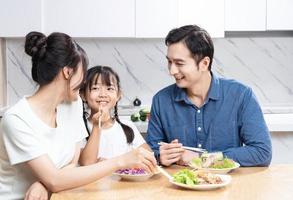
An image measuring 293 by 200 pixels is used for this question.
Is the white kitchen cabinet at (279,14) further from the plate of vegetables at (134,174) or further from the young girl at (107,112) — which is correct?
the plate of vegetables at (134,174)

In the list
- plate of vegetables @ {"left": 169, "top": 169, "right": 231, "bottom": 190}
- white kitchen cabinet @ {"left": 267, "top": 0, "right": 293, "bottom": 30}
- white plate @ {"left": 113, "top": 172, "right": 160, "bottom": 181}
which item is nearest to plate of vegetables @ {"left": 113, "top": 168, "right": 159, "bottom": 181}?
white plate @ {"left": 113, "top": 172, "right": 160, "bottom": 181}

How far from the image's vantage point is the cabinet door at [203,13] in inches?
134

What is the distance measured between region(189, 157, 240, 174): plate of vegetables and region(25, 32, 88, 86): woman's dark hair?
1.92ft

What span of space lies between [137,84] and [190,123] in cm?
153

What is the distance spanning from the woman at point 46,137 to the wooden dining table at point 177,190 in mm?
54

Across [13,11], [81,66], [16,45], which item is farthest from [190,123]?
[16,45]

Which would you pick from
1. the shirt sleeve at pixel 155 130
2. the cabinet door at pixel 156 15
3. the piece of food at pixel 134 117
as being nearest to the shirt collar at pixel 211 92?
the shirt sleeve at pixel 155 130

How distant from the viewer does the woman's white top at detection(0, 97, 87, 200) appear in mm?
1759

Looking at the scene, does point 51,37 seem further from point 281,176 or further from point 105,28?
point 105,28

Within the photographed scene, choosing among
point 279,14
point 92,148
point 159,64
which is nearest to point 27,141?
point 92,148

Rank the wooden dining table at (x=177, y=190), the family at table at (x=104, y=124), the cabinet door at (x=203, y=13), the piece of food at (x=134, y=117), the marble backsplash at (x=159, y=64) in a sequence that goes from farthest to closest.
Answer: the marble backsplash at (x=159, y=64) → the cabinet door at (x=203, y=13) → the piece of food at (x=134, y=117) → the family at table at (x=104, y=124) → the wooden dining table at (x=177, y=190)

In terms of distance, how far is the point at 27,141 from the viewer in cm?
175

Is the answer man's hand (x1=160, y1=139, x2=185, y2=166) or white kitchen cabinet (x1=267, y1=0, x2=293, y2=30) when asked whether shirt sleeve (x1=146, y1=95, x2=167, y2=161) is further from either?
white kitchen cabinet (x1=267, y1=0, x2=293, y2=30)

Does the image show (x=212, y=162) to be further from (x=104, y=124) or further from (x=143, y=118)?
(x=143, y=118)
